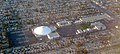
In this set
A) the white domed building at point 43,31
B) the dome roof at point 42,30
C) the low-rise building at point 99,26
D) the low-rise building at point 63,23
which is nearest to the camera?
the white domed building at point 43,31

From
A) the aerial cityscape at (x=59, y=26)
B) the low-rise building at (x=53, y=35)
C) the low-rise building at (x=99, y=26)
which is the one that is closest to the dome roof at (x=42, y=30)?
the aerial cityscape at (x=59, y=26)

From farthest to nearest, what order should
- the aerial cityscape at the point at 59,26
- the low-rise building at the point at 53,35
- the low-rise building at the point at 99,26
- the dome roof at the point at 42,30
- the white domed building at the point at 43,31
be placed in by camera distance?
1. the low-rise building at the point at 99,26
2. the dome roof at the point at 42,30
3. the white domed building at the point at 43,31
4. the low-rise building at the point at 53,35
5. the aerial cityscape at the point at 59,26

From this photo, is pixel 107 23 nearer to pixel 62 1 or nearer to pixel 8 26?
pixel 62 1

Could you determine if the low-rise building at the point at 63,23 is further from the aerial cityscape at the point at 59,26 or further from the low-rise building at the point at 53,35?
the low-rise building at the point at 53,35

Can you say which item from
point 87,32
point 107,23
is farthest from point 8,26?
point 107,23

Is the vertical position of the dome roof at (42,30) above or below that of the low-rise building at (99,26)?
above

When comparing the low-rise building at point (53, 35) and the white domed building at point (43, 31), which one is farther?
the white domed building at point (43, 31)

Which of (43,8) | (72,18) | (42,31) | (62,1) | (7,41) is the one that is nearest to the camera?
(7,41)

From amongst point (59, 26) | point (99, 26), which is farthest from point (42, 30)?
point (99, 26)

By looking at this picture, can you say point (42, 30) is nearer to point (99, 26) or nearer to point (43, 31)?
point (43, 31)
